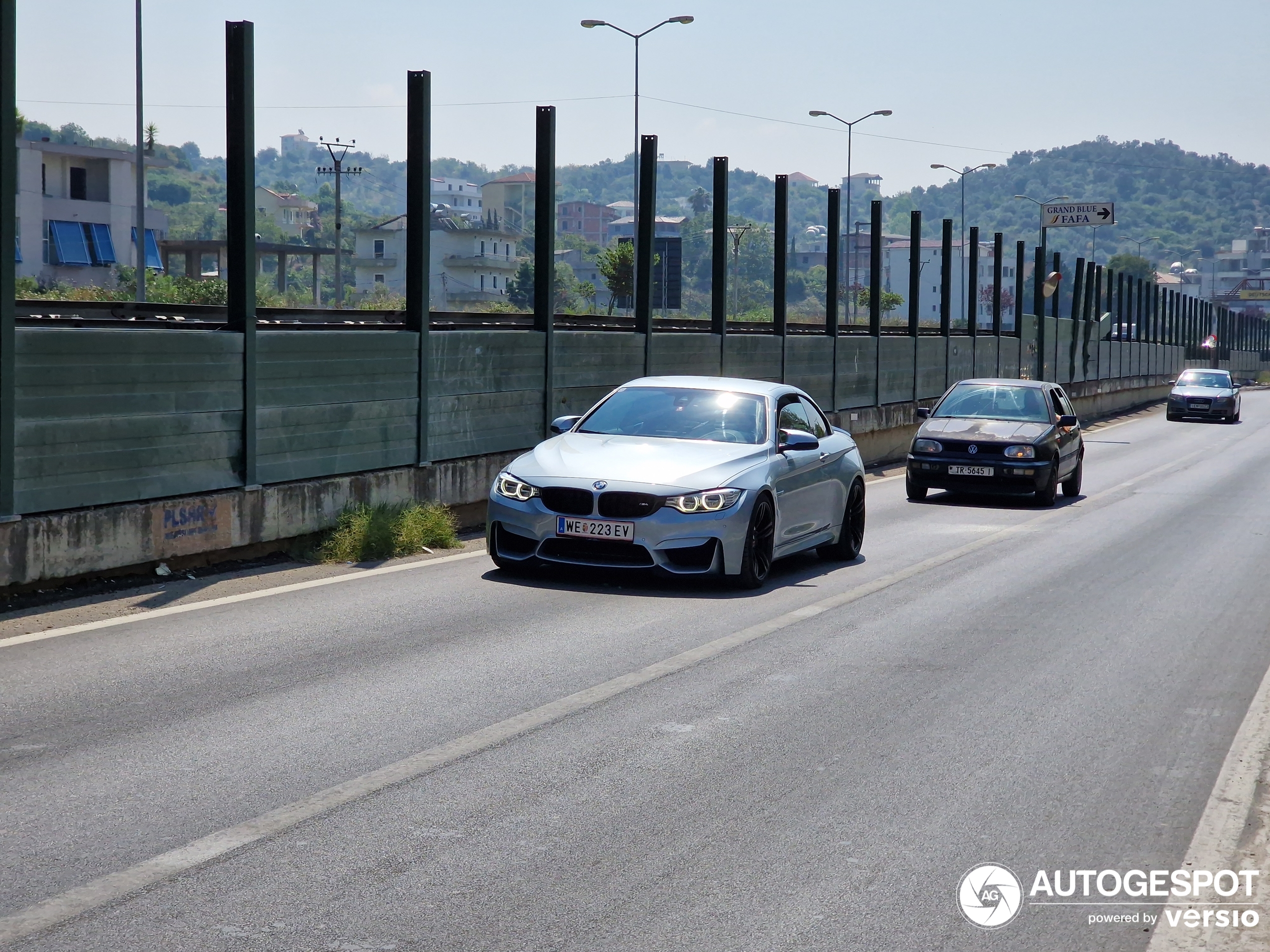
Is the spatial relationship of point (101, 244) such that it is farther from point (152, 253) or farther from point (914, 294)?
point (914, 294)

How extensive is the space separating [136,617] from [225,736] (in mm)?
3033

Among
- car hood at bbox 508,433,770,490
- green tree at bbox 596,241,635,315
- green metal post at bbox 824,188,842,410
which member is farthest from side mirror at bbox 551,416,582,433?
green tree at bbox 596,241,635,315

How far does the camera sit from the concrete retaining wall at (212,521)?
9250 millimetres

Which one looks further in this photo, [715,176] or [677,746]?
[715,176]

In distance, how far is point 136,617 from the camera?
893cm

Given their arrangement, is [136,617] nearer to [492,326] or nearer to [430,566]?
[430,566]

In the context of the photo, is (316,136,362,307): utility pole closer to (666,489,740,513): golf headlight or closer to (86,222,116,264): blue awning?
(86,222,116,264): blue awning

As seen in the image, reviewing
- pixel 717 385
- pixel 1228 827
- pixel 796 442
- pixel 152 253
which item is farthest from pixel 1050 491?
pixel 152 253

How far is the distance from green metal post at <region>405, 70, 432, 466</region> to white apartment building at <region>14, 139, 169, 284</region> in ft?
213

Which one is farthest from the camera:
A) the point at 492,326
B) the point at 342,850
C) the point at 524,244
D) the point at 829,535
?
the point at 524,244

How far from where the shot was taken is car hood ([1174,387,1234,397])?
48.4m

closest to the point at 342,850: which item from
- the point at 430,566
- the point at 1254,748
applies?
the point at 1254,748

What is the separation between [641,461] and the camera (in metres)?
10.7

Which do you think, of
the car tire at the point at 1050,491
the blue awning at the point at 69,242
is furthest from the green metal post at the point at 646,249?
the blue awning at the point at 69,242
